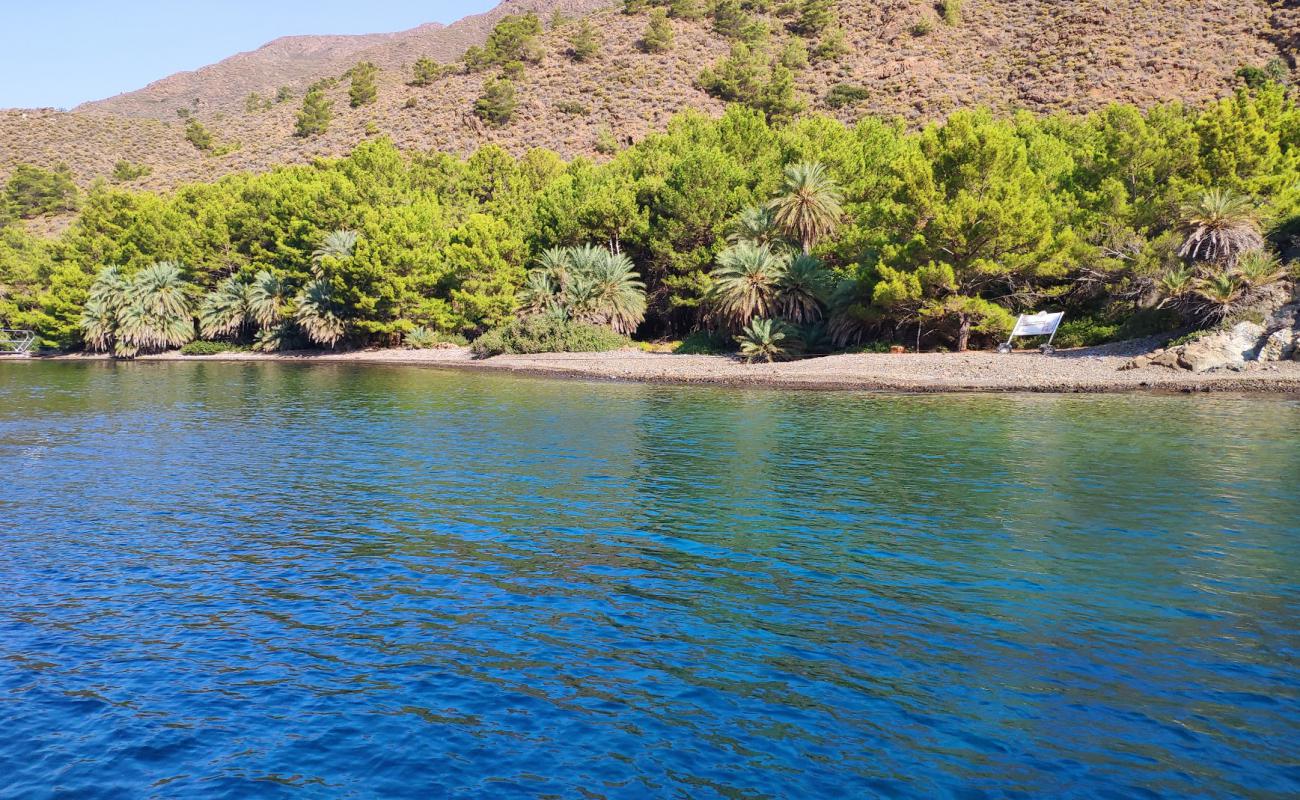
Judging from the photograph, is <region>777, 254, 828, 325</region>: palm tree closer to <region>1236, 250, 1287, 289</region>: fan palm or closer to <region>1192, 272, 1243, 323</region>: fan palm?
<region>1192, 272, 1243, 323</region>: fan palm

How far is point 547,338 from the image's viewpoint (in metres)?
52.2

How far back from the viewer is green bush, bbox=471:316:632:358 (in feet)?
169

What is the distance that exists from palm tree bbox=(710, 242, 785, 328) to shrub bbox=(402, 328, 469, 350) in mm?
21880

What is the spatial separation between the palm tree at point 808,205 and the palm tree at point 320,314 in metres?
32.0

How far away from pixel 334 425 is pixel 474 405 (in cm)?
578

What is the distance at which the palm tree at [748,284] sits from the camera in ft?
141

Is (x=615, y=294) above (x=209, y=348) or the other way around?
above

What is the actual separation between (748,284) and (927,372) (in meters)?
11.1

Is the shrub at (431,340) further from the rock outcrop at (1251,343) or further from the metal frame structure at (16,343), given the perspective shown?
the rock outcrop at (1251,343)

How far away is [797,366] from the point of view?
1550 inches

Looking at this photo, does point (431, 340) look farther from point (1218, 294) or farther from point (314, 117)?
point (314, 117)

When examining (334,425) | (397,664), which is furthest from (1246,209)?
(397,664)

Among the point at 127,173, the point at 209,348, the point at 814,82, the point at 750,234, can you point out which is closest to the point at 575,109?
the point at 814,82

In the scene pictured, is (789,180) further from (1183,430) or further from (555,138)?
(555,138)
